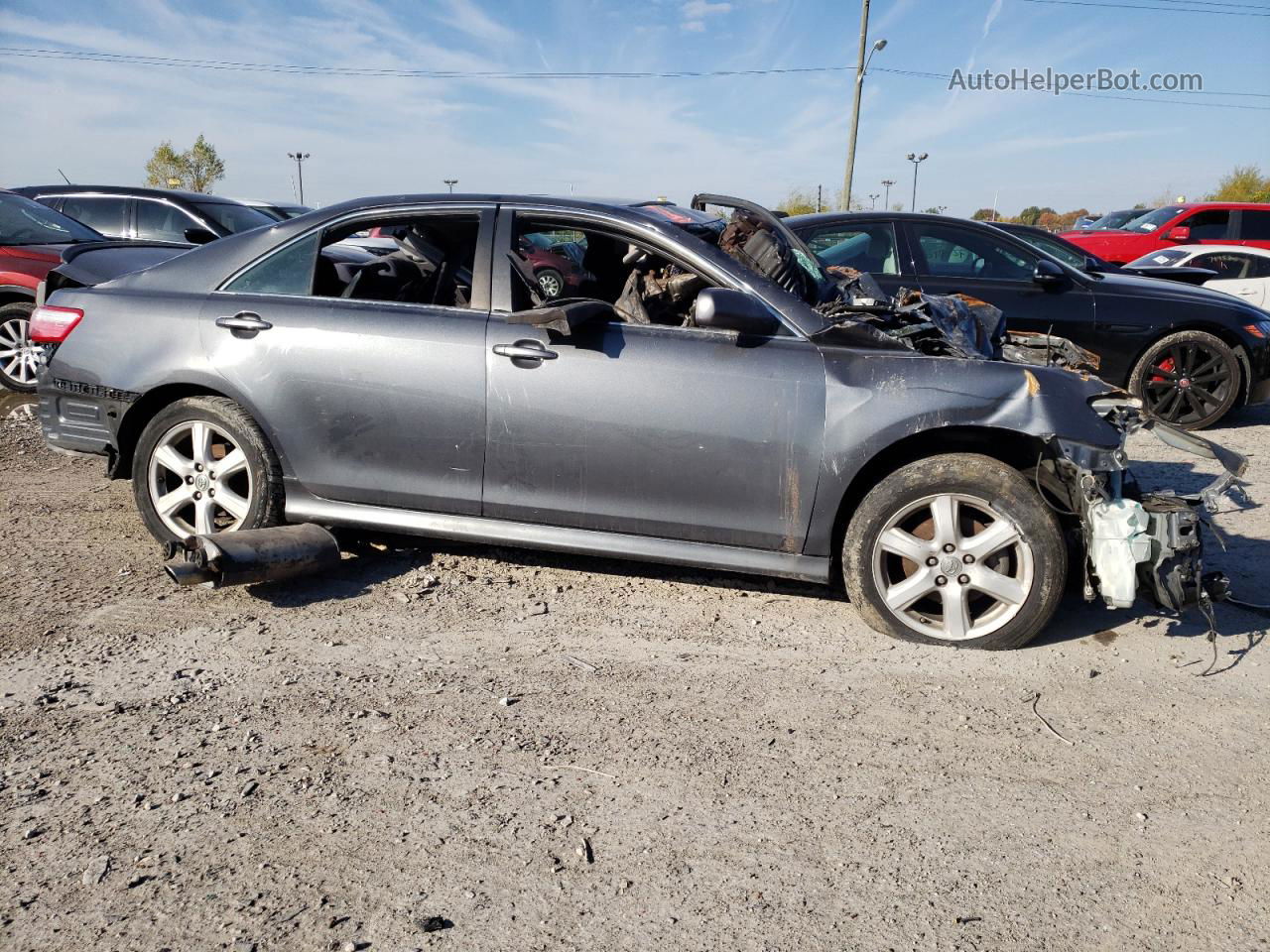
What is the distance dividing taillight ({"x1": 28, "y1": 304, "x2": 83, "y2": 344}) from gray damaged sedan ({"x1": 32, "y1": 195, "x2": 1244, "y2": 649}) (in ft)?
0.06

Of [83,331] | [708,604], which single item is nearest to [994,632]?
[708,604]

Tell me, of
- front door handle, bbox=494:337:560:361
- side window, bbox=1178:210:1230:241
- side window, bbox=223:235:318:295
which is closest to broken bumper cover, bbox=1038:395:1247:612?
front door handle, bbox=494:337:560:361

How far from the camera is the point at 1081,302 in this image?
→ 302 inches

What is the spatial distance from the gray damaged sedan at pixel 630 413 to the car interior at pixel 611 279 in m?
0.02

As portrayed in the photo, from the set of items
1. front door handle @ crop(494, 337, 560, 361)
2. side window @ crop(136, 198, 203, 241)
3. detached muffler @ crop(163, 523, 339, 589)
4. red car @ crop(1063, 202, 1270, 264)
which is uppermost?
red car @ crop(1063, 202, 1270, 264)

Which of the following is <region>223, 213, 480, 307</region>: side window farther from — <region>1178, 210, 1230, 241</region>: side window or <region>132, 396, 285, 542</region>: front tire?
<region>1178, 210, 1230, 241</region>: side window

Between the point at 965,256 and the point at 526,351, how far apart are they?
4932 millimetres

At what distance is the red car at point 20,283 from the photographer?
Answer: 790 cm

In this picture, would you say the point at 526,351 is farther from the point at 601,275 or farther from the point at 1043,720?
the point at 1043,720

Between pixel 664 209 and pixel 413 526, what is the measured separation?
72.2 inches

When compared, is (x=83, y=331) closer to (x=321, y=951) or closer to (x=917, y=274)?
(x=321, y=951)

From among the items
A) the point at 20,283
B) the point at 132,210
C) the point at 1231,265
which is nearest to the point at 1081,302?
the point at 1231,265

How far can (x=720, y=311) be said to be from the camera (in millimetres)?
3725

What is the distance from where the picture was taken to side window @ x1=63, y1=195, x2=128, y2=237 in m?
10.2
